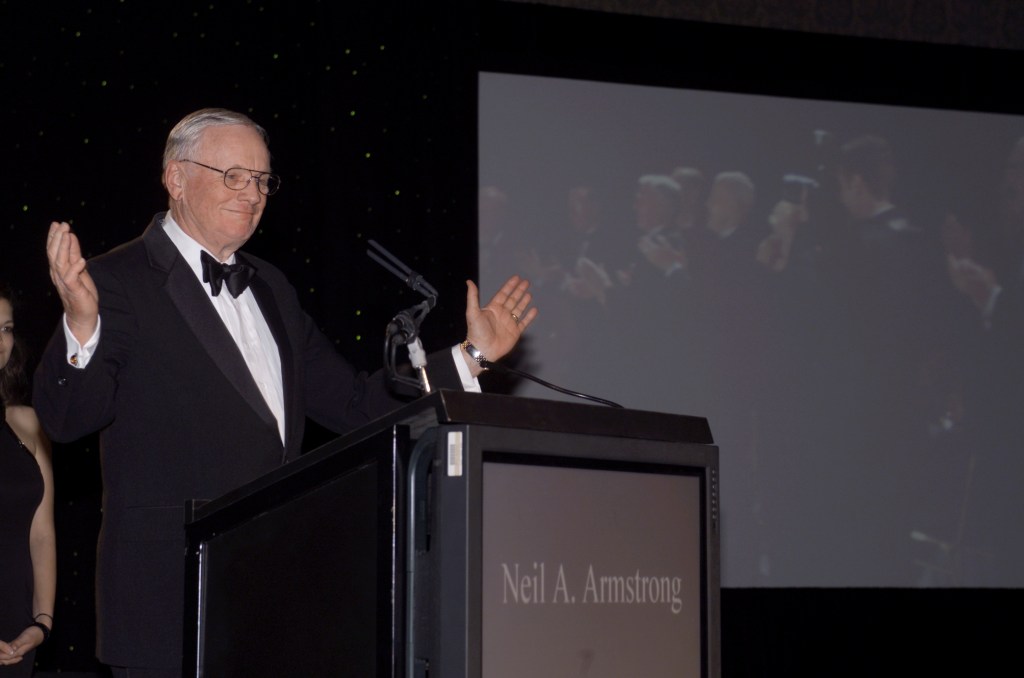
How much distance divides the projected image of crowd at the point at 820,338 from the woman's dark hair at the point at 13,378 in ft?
5.95

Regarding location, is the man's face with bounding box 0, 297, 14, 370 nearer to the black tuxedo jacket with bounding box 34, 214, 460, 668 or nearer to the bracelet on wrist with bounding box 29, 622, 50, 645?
the bracelet on wrist with bounding box 29, 622, 50, 645

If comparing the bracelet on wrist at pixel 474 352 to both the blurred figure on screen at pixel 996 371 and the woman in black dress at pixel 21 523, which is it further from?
the blurred figure on screen at pixel 996 371

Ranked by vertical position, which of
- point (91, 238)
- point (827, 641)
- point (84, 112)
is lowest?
point (827, 641)

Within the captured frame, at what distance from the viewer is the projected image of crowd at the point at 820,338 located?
4.71m

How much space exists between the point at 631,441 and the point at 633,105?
138 inches

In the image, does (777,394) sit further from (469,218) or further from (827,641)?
(469,218)

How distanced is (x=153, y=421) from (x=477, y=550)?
0.76 metres

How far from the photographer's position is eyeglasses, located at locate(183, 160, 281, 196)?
2.13 m

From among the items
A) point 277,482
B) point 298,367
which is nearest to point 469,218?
point 298,367

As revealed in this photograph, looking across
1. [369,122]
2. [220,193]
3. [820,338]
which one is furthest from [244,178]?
[820,338]

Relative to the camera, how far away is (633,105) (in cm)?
484

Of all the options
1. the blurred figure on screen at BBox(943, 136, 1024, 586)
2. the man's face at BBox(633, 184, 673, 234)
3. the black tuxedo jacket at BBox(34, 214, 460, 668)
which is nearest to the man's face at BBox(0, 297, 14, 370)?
the black tuxedo jacket at BBox(34, 214, 460, 668)

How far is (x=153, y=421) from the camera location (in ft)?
6.19

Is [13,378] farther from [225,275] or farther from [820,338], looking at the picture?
[820,338]
